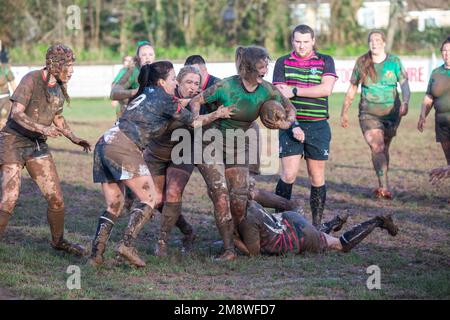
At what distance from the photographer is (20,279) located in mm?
6781

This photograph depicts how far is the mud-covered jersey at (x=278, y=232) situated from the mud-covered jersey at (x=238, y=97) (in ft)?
2.67

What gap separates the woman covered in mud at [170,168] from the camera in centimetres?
794

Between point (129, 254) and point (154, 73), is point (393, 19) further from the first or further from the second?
point (129, 254)

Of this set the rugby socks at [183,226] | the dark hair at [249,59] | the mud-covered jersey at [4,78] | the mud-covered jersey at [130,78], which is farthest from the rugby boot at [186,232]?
the mud-covered jersey at [4,78]

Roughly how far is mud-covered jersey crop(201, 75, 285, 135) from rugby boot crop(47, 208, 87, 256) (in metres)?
1.83

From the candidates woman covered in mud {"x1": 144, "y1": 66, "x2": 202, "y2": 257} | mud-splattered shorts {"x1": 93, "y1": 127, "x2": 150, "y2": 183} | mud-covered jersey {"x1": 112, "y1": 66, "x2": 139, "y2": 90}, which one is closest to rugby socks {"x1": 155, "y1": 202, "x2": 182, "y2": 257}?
woman covered in mud {"x1": 144, "y1": 66, "x2": 202, "y2": 257}

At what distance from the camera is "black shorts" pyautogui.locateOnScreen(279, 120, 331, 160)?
8.87 m

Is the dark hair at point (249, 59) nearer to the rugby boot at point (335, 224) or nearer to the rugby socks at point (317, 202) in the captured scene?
the rugby boot at point (335, 224)

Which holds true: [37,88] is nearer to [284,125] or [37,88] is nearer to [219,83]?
[219,83]

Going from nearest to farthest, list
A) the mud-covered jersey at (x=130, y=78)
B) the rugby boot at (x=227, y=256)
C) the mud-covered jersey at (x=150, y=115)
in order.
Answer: the mud-covered jersey at (x=150, y=115), the rugby boot at (x=227, y=256), the mud-covered jersey at (x=130, y=78)

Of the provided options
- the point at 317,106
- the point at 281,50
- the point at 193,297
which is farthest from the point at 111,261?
the point at 281,50

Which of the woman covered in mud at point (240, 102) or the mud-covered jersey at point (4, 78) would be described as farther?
the mud-covered jersey at point (4, 78)

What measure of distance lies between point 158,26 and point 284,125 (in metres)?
38.3

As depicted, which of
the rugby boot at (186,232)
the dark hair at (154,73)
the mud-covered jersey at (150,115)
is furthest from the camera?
the rugby boot at (186,232)
